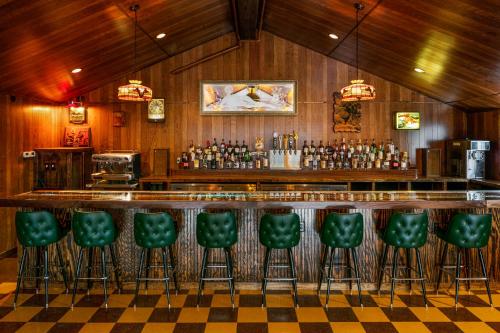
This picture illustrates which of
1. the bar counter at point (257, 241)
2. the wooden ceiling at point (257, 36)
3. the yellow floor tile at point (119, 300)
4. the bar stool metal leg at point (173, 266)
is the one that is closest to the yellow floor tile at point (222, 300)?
the bar counter at point (257, 241)

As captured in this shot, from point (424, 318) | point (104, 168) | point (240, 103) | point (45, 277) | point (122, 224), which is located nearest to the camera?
point (424, 318)

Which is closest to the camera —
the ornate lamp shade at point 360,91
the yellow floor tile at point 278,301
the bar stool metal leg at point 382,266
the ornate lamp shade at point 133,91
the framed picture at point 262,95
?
the yellow floor tile at point 278,301

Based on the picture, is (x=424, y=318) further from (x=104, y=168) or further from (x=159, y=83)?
(x=159, y=83)

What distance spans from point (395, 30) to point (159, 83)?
4.74m

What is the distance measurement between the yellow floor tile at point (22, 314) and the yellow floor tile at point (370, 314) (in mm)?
3240

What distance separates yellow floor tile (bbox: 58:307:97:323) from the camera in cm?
421

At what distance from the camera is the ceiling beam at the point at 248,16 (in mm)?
5906

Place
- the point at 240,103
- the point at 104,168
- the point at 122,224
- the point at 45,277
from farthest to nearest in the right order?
1. the point at 240,103
2. the point at 104,168
3. the point at 122,224
4. the point at 45,277

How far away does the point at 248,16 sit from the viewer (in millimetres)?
6500

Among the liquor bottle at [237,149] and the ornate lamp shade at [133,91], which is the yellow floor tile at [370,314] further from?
the liquor bottle at [237,149]

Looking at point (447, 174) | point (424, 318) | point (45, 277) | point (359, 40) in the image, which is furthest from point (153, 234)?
point (447, 174)

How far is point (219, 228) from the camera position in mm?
4473

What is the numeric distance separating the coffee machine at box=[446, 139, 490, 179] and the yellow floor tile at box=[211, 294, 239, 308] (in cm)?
525

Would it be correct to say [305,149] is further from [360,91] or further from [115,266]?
[115,266]
